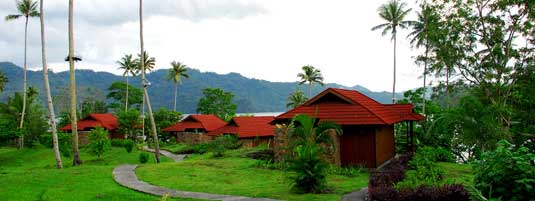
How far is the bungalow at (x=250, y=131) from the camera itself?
38.5 m

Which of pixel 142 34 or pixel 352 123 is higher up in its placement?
pixel 142 34

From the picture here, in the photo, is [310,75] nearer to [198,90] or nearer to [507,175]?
[507,175]

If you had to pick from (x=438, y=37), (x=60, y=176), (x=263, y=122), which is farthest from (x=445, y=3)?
(x=263, y=122)

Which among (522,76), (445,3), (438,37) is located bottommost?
(522,76)

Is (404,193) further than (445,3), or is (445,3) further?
(445,3)

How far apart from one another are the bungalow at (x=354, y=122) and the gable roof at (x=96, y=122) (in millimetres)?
31977

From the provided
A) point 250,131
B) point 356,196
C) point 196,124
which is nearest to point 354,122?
point 356,196

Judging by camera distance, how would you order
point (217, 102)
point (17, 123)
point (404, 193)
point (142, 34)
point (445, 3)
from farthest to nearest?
point (217, 102), point (17, 123), point (142, 34), point (445, 3), point (404, 193)

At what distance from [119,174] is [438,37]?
560 inches

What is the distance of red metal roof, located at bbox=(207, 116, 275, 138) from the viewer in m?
38.9

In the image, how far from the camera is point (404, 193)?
9.30 m

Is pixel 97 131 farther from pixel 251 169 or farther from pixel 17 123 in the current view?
pixel 17 123

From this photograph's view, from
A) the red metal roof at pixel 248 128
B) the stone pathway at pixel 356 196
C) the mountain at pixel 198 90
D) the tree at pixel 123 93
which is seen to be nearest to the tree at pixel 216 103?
the tree at pixel 123 93

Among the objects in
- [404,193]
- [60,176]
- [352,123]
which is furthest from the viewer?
[352,123]
